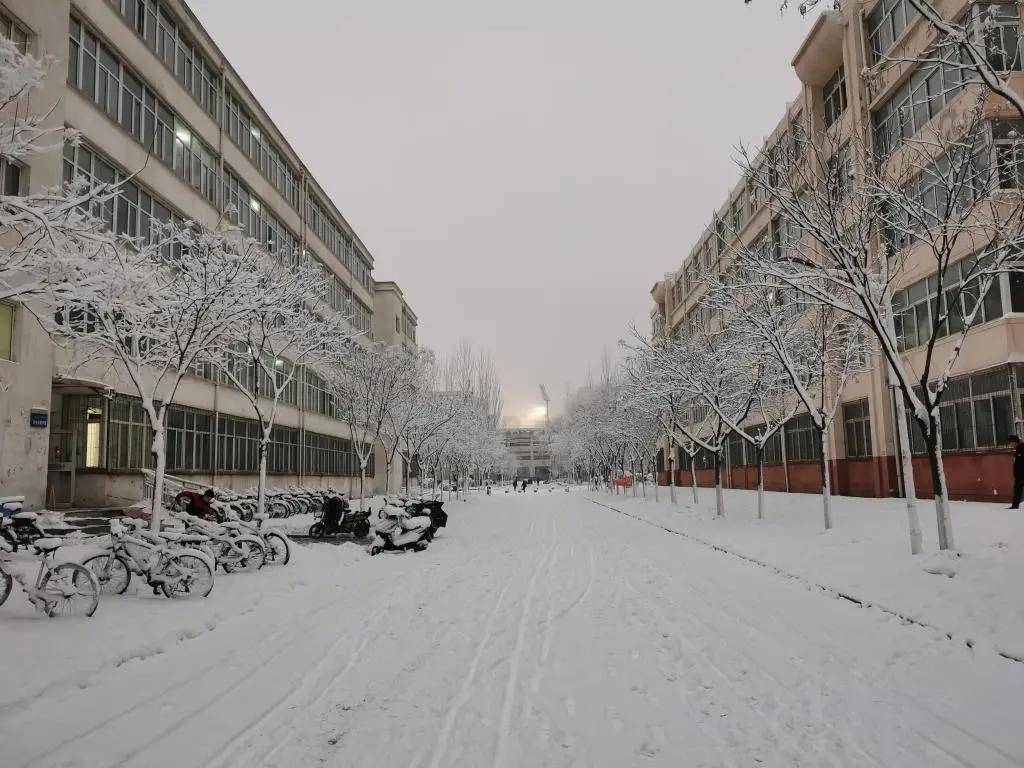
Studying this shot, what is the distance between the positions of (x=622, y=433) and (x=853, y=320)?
88.6ft

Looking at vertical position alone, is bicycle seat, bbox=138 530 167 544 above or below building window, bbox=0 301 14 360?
below

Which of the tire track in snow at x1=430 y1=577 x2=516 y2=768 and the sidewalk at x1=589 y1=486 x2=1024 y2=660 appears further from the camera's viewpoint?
the sidewalk at x1=589 y1=486 x2=1024 y2=660

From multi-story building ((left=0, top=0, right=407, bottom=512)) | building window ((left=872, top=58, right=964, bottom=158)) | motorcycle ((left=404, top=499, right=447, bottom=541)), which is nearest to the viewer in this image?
multi-story building ((left=0, top=0, right=407, bottom=512))

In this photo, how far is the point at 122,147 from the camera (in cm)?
2439

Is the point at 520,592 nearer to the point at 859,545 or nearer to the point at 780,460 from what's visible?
the point at 859,545

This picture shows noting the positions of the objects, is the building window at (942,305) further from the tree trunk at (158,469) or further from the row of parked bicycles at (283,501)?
the row of parked bicycles at (283,501)

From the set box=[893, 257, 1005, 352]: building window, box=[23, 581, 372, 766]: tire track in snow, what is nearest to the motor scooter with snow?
box=[23, 581, 372, 766]: tire track in snow

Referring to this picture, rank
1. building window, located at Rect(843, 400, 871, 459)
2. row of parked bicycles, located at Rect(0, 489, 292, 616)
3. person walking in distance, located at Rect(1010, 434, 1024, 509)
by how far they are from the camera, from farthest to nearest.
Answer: building window, located at Rect(843, 400, 871, 459), person walking in distance, located at Rect(1010, 434, 1024, 509), row of parked bicycles, located at Rect(0, 489, 292, 616)

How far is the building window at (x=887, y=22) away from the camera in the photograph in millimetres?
24812

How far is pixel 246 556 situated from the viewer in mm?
12844

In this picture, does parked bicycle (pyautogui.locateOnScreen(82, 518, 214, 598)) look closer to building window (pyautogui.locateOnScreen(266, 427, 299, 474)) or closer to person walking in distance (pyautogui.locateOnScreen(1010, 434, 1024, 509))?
person walking in distance (pyautogui.locateOnScreen(1010, 434, 1024, 509))

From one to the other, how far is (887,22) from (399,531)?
2533 centimetres

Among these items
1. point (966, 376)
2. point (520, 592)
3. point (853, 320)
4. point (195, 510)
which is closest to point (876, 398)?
point (966, 376)

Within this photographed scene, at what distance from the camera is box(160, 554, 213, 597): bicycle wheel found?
995 cm
